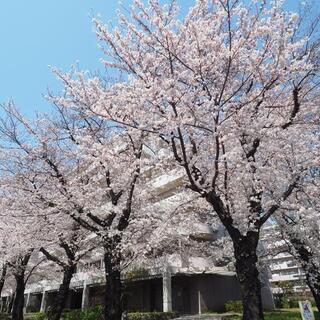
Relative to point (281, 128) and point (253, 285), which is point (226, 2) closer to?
point (281, 128)

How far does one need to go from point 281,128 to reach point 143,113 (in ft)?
11.4

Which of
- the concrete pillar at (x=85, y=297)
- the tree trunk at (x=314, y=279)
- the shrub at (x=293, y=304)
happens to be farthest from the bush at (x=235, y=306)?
the concrete pillar at (x=85, y=297)

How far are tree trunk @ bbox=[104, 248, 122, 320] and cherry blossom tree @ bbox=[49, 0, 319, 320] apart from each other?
391 centimetres

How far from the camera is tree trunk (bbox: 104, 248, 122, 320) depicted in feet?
31.5

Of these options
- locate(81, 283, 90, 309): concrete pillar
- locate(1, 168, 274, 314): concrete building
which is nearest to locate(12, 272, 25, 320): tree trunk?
locate(1, 168, 274, 314): concrete building

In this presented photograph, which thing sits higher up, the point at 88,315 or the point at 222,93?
the point at 222,93

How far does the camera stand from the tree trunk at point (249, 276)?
23.3 feet

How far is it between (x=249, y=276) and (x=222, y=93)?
4120 mm

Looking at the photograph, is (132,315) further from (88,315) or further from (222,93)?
(222,93)

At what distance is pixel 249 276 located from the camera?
7422mm

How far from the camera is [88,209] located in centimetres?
1053

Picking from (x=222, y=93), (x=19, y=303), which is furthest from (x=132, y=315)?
(x=222, y=93)

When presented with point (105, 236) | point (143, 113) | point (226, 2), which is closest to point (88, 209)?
point (105, 236)

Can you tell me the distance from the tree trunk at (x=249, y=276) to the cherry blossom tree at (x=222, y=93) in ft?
0.07
